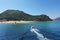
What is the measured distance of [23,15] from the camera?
7475cm

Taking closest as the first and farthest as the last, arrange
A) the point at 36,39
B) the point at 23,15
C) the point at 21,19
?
the point at 36,39, the point at 21,19, the point at 23,15

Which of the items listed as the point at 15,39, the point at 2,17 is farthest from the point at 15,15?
the point at 15,39

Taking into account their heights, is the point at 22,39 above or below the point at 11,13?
below

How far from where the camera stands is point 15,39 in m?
14.9

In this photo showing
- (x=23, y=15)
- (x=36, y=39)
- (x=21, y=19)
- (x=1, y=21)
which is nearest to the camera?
(x=36, y=39)

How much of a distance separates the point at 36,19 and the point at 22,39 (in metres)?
62.8

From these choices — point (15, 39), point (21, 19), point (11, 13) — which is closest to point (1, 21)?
point (21, 19)

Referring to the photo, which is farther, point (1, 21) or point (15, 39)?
point (1, 21)

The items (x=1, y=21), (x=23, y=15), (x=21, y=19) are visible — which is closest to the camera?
(x=1, y=21)

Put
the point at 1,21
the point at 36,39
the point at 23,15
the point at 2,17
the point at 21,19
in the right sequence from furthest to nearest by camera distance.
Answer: the point at 23,15 < the point at 21,19 < the point at 2,17 < the point at 1,21 < the point at 36,39

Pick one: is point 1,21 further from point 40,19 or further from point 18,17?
point 40,19

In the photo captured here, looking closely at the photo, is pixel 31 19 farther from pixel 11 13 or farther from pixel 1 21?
pixel 1 21

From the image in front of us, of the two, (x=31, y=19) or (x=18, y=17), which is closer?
(x=18, y=17)

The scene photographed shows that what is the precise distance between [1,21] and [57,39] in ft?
158
